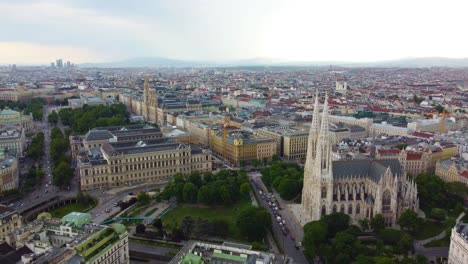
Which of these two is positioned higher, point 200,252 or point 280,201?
point 200,252

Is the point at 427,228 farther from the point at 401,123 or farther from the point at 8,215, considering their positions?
the point at 401,123

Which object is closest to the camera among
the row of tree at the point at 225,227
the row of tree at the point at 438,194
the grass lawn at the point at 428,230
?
the row of tree at the point at 225,227

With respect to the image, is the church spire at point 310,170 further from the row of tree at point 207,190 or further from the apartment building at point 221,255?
the apartment building at point 221,255

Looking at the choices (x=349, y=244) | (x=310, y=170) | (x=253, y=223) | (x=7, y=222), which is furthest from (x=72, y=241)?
(x=310, y=170)

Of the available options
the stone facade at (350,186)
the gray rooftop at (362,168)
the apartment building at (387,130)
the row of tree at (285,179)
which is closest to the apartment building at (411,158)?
the row of tree at (285,179)

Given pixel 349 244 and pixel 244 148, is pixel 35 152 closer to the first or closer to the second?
pixel 244 148

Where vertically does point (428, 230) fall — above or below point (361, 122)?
below

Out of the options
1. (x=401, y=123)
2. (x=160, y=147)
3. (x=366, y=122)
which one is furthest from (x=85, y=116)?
(x=401, y=123)
